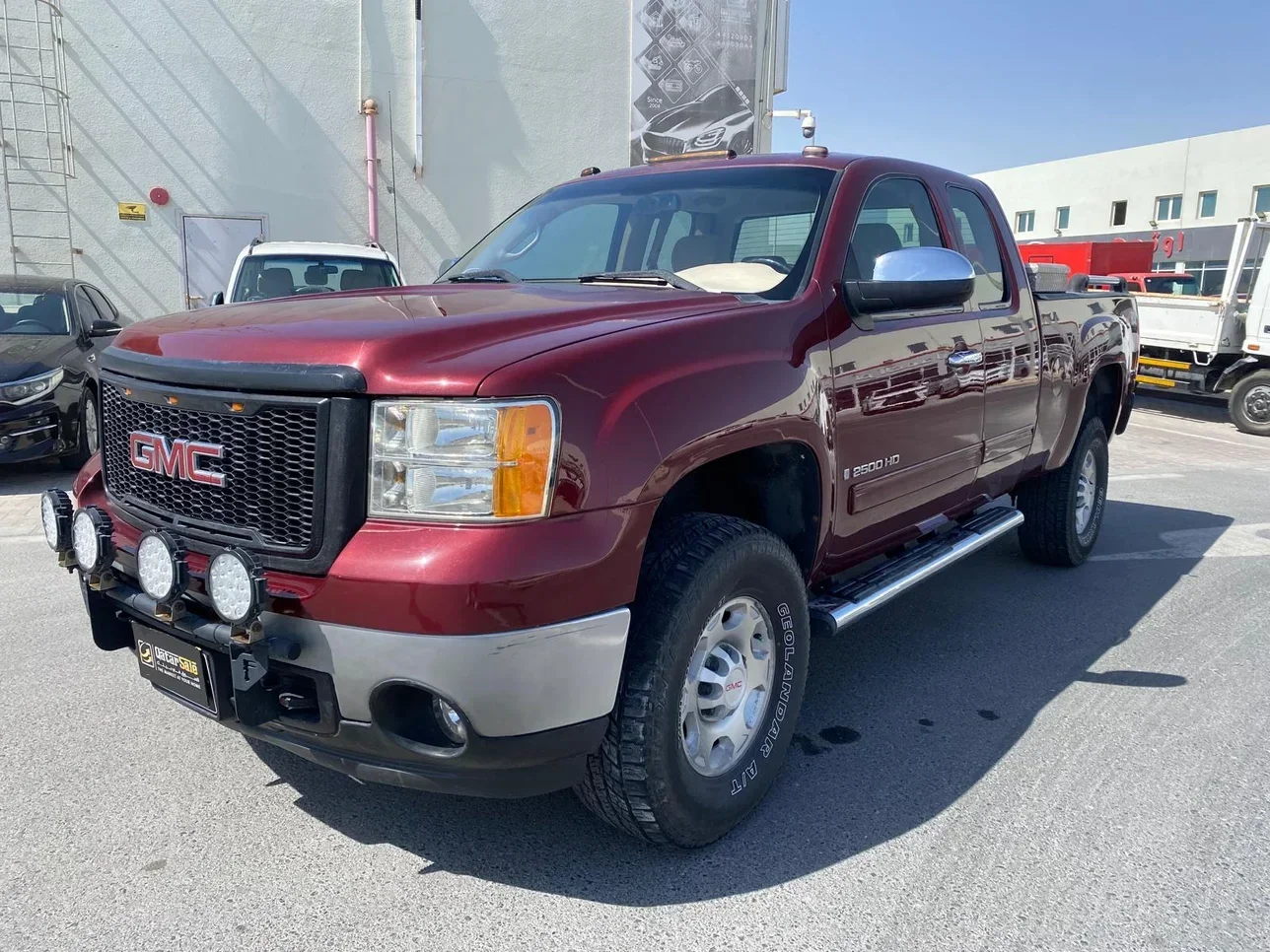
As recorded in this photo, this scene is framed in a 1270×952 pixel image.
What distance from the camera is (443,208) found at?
1529 centimetres

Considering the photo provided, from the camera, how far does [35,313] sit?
834 centimetres

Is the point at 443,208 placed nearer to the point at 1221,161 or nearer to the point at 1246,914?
the point at 1246,914

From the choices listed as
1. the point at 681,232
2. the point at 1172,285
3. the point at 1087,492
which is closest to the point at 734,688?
the point at 681,232

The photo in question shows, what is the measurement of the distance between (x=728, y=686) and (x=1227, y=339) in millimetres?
12946

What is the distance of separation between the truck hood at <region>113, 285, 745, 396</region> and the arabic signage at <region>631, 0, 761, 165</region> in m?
14.1

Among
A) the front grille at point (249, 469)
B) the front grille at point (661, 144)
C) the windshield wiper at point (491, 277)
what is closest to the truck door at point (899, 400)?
the windshield wiper at point (491, 277)

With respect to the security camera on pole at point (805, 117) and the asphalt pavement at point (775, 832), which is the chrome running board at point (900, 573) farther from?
the security camera on pole at point (805, 117)

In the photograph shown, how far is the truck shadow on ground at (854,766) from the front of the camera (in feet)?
8.76

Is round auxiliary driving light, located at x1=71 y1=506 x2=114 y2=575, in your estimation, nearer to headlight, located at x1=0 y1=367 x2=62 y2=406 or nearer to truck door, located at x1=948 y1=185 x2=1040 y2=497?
truck door, located at x1=948 y1=185 x2=1040 y2=497

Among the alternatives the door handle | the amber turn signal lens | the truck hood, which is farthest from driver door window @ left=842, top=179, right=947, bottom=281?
the amber turn signal lens

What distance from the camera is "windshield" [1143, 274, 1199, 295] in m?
15.5

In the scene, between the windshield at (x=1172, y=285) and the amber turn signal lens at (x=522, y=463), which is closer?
the amber turn signal lens at (x=522, y=463)

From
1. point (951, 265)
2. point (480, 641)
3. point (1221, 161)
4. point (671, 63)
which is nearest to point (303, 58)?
point (671, 63)

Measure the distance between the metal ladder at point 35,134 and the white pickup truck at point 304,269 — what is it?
5784 mm
